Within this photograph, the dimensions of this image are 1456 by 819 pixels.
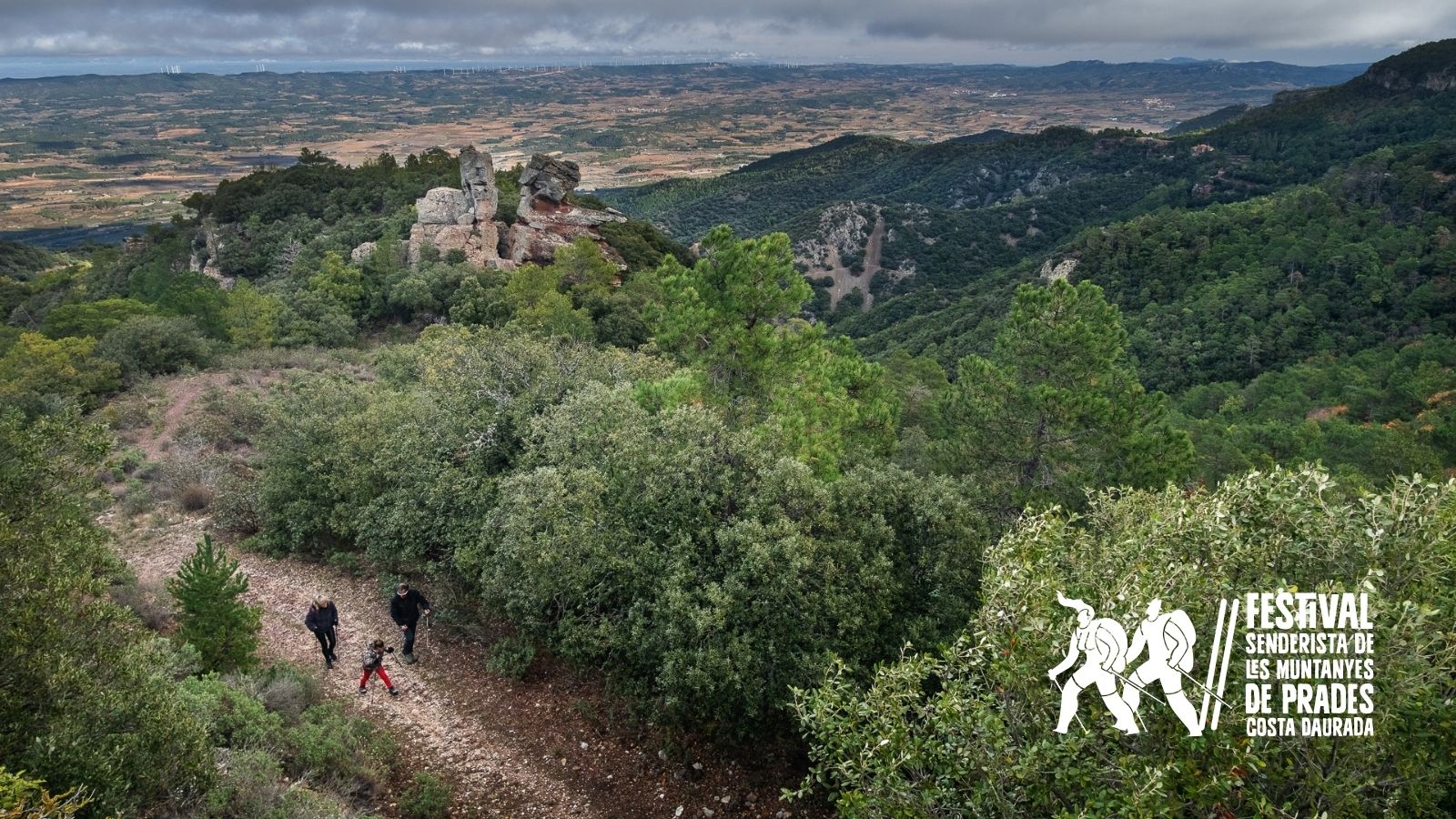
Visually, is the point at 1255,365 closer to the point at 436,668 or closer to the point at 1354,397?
the point at 1354,397

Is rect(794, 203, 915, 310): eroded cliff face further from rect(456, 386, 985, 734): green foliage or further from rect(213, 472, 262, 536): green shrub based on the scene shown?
rect(456, 386, 985, 734): green foliage

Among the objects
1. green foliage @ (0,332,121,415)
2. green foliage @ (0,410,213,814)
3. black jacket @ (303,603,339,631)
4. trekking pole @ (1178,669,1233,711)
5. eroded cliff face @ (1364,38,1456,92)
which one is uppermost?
eroded cliff face @ (1364,38,1456,92)

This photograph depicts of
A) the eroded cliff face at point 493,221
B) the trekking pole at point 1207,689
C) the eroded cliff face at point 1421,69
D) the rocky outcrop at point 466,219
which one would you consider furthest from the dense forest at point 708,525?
the eroded cliff face at point 1421,69

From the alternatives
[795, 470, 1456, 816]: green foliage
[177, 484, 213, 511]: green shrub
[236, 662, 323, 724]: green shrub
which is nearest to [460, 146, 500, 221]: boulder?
[177, 484, 213, 511]: green shrub

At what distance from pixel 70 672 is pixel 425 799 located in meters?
4.31

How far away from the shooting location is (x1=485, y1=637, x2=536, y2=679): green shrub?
1215 centimetres

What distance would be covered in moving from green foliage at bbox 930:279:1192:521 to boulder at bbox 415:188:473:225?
109ft

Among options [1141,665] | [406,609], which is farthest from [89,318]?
[1141,665]

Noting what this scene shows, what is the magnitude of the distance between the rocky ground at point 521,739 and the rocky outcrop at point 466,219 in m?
28.3

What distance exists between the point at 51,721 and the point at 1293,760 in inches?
378

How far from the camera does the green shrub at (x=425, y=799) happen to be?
920cm

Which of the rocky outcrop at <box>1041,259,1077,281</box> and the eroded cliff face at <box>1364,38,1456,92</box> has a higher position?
the eroded cliff face at <box>1364,38,1456,92</box>

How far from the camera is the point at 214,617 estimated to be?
10500 millimetres

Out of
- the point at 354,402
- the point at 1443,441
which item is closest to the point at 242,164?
the point at 354,402
